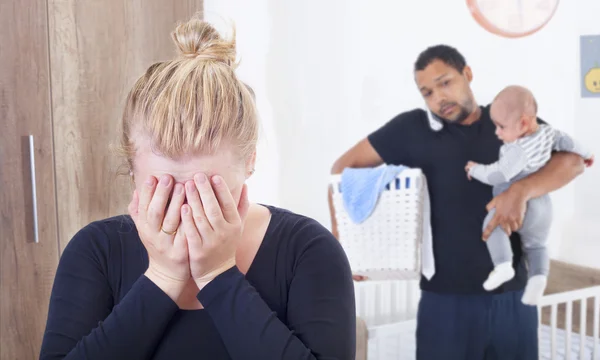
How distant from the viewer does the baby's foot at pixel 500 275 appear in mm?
1789

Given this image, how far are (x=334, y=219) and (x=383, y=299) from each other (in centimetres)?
30

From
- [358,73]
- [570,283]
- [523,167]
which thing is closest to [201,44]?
[358,73]

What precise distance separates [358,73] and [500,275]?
76 cm

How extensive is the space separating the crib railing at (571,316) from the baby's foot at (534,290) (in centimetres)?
2

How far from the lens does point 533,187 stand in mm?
1771

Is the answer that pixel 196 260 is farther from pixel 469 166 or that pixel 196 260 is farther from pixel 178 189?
pixel 469 166

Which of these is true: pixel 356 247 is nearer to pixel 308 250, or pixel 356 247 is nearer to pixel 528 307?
pixel 528 307

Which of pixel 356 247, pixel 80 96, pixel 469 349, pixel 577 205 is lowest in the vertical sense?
pixel 469 349

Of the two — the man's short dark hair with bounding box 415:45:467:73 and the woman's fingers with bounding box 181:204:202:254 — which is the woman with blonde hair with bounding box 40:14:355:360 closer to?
the woman's fingers with bounding box 181:204:202:254

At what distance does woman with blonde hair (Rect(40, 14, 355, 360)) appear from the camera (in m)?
0.81

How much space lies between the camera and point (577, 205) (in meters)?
1.78

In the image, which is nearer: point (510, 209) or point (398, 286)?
point (510, 209)

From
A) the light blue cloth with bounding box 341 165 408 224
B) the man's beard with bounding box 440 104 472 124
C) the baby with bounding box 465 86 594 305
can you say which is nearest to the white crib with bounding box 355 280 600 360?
the baby with bounding box 465 86 594 305

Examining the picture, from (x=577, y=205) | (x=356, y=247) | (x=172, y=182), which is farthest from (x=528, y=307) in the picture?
(x=172, y=182)
